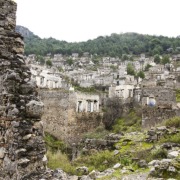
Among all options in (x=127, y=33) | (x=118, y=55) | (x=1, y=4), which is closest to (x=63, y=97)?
(x=1, y=4)

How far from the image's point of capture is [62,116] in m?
23.6

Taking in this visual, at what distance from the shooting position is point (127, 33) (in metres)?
152

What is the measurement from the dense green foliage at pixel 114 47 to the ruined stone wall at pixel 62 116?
7868cm

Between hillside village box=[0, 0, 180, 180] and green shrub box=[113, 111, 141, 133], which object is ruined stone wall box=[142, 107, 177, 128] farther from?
green shrub box=[113, 111, 141, 133]

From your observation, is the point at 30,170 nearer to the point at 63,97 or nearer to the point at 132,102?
the point at 63,97

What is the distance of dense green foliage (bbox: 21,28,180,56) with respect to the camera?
106m

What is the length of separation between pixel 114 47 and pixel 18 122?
110 meters

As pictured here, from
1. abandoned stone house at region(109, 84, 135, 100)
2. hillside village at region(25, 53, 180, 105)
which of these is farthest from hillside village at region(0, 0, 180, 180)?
abandoned stone house at region(109, 84, 135, 100)

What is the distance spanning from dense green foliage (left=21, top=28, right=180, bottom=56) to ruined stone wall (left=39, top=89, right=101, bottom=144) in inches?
3098

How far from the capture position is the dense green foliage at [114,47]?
10650 centimetres

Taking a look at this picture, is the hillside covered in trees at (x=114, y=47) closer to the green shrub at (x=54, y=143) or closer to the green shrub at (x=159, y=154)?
the green shrub at (x=54, y=143)

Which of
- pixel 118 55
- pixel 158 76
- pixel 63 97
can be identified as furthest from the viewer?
pixel 118 55

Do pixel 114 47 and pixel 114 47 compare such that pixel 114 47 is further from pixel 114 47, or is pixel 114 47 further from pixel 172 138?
pixel 172 138

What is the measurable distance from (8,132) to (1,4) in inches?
99.9
